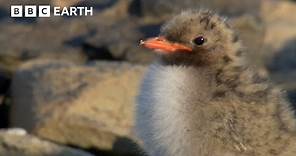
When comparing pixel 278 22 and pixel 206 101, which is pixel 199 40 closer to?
pixel 206 101

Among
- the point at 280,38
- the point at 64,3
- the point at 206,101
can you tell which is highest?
the point at 64,3

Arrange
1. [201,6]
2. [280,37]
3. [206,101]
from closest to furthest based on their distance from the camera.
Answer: [206,101]
[201,6]
[280,37]

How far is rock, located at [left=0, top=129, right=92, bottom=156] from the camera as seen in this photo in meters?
8.13

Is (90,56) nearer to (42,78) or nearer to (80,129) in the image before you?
(42,78)

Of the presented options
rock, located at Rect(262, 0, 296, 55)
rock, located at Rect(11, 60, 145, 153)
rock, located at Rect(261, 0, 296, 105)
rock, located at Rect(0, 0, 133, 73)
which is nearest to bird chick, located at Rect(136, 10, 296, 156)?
rock, located at Rect(11, 60, 145, 153)

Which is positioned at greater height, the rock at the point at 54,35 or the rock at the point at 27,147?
the rock at the point at 54,35

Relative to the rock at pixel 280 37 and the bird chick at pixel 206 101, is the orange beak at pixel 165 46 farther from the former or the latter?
the rock at pixel 280 37

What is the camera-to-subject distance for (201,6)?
12.3 meters

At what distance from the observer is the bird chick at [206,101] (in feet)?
20.9

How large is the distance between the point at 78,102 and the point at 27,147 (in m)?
1.23

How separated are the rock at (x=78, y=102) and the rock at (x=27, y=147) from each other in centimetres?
80

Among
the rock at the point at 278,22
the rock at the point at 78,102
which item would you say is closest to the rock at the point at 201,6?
the rock at the point at 278,22

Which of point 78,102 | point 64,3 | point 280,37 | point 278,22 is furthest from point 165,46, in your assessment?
point 278,22

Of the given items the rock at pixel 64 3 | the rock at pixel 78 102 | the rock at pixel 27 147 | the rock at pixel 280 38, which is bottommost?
the rock at pixel 27 147
